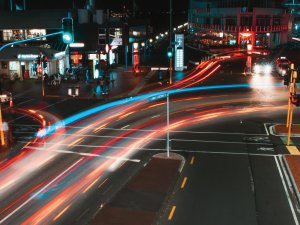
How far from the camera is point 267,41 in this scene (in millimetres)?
99250

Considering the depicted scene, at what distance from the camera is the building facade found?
9475 cm

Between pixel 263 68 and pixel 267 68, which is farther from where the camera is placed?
pixel 263 68

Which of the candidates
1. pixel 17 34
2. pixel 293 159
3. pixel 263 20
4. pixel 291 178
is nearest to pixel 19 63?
pixel 17 34

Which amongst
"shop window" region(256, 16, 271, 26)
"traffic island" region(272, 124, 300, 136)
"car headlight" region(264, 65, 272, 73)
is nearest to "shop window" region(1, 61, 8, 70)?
"car headlight" region(264, 65, 272, 73)

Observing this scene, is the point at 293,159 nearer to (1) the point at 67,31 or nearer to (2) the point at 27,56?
(1) the point at 67,31

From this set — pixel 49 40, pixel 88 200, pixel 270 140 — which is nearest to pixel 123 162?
pixel 88 200

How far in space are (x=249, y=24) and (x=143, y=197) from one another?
84122mm

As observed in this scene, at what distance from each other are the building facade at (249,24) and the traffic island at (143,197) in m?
75.6

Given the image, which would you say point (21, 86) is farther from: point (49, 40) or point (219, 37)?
point (219, 37)

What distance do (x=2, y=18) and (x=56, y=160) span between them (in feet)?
146

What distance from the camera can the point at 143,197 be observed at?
1720 cm

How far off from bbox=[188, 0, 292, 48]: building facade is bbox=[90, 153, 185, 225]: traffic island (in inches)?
2978

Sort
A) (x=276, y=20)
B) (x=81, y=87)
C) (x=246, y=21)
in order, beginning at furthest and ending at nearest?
(x=276, y=20) → (x=246, y=21) → (x=81, y=87)

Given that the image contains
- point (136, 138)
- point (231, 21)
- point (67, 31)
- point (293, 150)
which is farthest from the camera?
point (231, 21)
